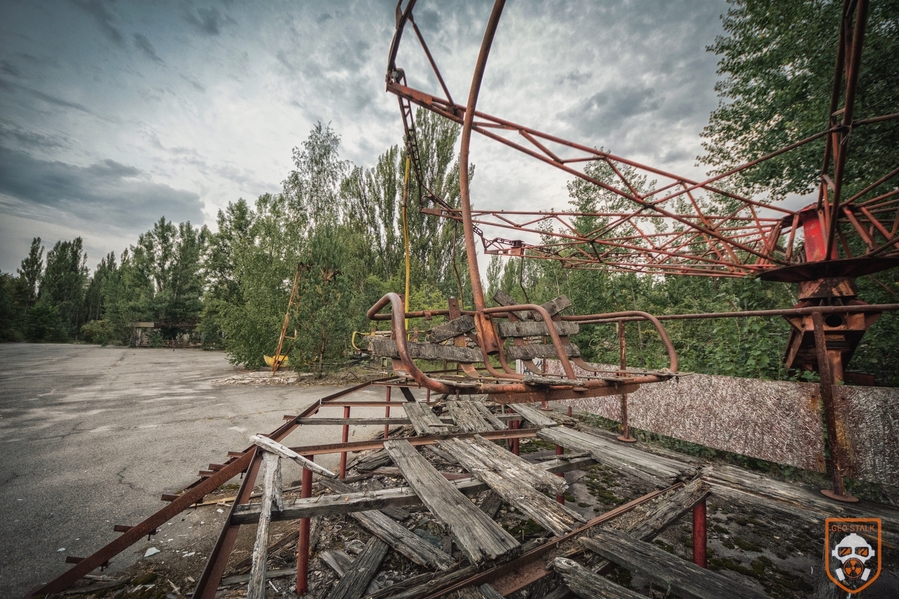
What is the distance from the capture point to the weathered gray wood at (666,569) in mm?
1255

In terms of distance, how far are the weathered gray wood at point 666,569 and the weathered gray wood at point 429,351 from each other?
3.52 feet

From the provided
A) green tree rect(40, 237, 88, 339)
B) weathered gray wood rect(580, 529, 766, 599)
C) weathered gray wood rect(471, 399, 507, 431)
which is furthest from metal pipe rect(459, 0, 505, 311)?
green tree rect(40, 237, 88, 339)

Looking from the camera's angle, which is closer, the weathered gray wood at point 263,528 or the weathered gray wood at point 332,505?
the weathered gray wood at point 263,528

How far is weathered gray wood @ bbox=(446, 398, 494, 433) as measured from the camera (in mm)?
3176

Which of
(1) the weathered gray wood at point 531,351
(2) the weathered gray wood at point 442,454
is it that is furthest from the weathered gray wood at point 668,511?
(2) the weathered gray wood at point 442,454

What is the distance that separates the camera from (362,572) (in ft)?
7.63

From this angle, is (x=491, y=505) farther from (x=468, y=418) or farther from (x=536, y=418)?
(x=536, y=418)

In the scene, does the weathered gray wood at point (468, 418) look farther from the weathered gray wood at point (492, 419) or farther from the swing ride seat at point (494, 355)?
the swing ride seat at point (494, 355)

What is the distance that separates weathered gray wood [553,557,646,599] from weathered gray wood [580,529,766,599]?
134 millimetres

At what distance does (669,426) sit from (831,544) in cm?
197

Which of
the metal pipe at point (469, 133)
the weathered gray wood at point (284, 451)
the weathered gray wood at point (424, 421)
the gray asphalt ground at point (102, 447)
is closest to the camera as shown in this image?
the metal pipe at point (469, 133)

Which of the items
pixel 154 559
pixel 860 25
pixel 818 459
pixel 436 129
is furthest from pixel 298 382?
pixel 436 129

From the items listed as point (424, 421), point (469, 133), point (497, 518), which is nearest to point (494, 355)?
point (469, 133)

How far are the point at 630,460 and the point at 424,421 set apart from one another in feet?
5.89
